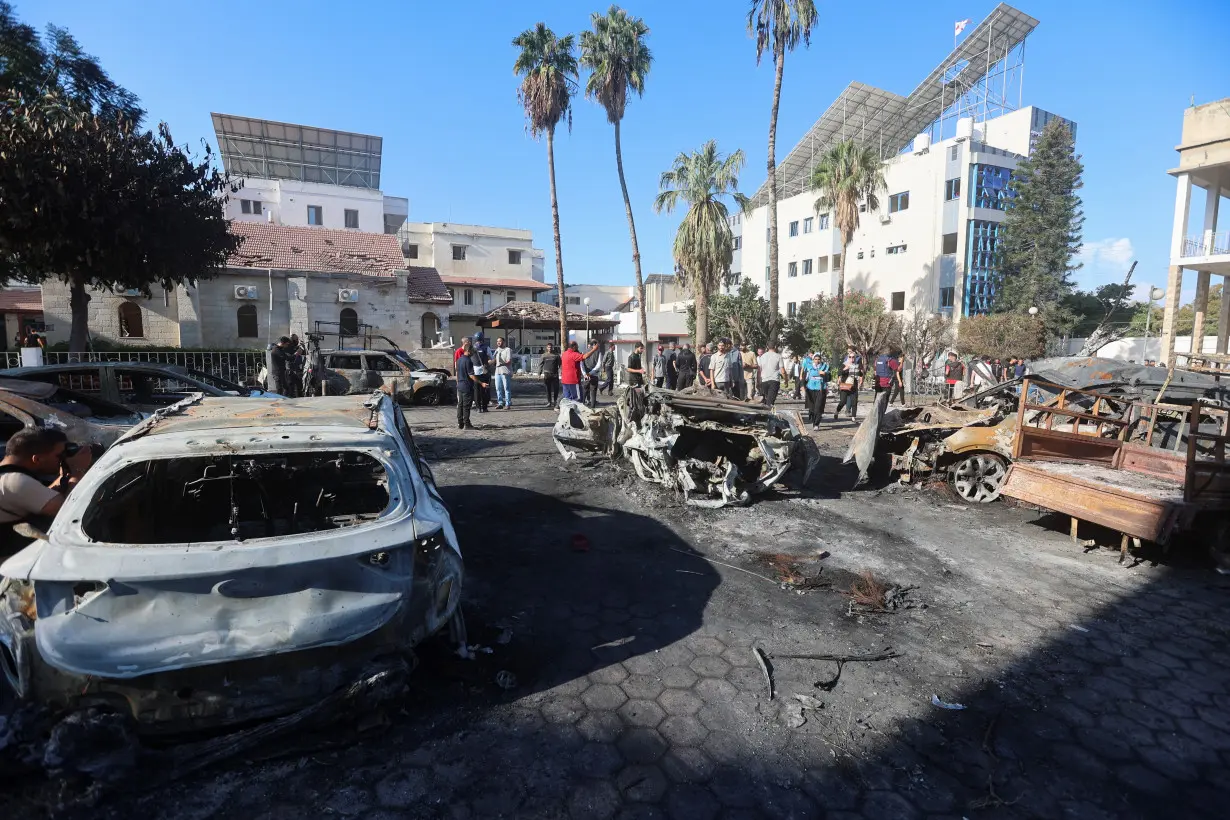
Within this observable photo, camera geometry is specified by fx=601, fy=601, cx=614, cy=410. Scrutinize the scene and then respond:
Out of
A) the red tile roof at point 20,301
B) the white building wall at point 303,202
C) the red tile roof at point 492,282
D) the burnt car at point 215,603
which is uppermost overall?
the white building wall at point 303,202

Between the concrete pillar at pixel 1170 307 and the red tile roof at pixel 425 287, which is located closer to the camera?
the concrete pillar at pixel 1170 307

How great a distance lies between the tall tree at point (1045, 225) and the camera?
30344mm

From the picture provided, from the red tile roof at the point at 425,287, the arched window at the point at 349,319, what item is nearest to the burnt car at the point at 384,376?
the arched window at the point at 349,319

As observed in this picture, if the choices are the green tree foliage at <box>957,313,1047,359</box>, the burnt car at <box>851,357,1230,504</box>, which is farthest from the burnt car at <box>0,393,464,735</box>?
the green tree foliage at <box>957,313,1047,359</box>

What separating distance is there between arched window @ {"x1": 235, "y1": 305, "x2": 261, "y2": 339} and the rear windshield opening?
81.6 ft

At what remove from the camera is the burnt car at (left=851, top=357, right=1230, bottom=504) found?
6965mm

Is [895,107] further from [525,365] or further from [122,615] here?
[122,615]

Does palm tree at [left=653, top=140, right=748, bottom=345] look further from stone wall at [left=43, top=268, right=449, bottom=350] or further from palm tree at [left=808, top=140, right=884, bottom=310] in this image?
stone wall at [left=43, top=268, right=449, bottom=350]

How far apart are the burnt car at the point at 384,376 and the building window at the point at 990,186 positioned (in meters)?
29.8

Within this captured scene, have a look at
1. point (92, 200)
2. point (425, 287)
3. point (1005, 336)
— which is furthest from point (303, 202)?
point (1005, 336)

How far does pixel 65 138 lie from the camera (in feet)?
35.4

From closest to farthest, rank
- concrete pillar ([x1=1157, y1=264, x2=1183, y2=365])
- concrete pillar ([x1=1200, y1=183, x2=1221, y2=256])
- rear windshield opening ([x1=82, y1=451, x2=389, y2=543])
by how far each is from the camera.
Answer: rear windshield opening ([x1=82, y1=451, x2=389, y2=543]), concrete pillar ([x1=1157, y1=264, x2=1183, y2=365]), concrete pillar ([x1=1200, y1=183, x2=1221, y2=256])

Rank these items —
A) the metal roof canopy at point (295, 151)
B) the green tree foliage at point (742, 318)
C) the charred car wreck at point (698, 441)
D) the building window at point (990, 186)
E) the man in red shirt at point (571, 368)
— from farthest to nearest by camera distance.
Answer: the metal roof canopy at point (295, 151), the building window at point (990, 186), the green tree foliage at point (742, 318), the man in red shirt at point (571, 368), the charred car wreck at point (698, 441)

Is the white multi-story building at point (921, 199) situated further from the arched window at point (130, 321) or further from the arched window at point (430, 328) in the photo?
the arched window at point (130, 321)
